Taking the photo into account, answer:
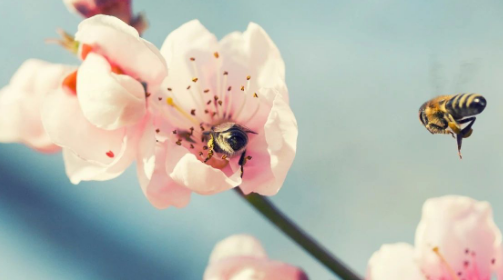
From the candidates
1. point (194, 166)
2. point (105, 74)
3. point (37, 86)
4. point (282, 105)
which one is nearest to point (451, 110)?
point (282, 105)

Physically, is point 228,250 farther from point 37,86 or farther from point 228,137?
point 37,86

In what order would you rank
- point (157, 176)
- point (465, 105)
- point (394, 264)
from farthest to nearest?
point (394, 264) → point (157, 176) → point (465, 105)

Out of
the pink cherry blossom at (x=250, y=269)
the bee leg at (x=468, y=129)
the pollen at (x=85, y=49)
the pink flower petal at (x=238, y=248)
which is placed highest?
the bee leg at (x=468, y=129)

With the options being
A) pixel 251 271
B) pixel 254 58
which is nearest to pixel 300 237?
pixel 251 271

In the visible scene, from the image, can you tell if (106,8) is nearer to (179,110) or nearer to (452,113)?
(179,110)

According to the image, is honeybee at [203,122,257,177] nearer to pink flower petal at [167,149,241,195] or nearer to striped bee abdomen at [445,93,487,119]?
pink flower petal at [167,149,241,195]

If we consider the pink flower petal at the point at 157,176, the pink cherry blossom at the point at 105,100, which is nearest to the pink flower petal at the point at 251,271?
the pink flower petal at the point at 157,176

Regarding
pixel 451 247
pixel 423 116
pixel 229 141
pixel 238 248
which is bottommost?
pixel 238 248

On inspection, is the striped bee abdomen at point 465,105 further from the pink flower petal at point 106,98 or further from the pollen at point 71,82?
the pollen at point 71,82
